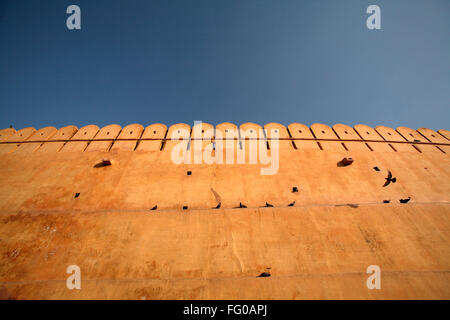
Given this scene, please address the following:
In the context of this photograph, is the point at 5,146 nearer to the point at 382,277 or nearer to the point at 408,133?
the point at 382,277

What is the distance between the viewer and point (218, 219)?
15.3 feet

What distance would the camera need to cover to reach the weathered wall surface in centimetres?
372

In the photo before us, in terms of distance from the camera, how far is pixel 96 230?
14.8ft

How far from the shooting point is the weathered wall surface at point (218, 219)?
3.72 m

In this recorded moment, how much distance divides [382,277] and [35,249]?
680 centimetres

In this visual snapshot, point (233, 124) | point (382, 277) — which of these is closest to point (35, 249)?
point (233, 124)

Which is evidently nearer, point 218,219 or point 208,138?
point 218,219

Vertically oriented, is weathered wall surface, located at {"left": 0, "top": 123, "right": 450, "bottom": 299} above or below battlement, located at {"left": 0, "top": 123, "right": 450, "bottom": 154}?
below

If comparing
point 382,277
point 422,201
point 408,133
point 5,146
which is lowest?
point 382,277

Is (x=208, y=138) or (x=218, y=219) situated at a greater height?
(x=208, y=138)

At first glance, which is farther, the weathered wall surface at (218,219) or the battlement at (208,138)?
the battlement at (208,138)

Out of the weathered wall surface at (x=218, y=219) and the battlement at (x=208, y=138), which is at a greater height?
the battlement at (x=208, y=138)

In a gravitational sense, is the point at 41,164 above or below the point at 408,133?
below

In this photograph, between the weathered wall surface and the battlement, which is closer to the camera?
the weathered wall surface
